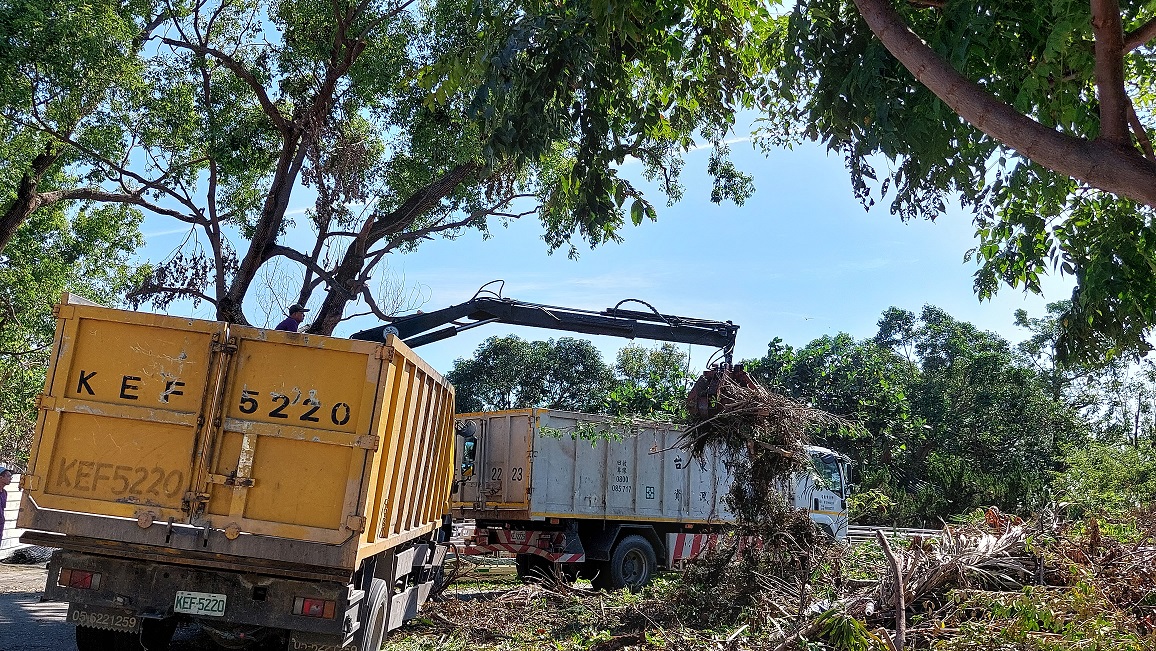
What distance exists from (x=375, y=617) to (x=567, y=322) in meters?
5.99

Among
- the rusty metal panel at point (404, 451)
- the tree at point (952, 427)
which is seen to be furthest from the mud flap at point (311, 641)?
the tree at point (952, 427)

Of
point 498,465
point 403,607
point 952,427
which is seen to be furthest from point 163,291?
point 952,427

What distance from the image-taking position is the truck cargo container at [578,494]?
12.6 metres

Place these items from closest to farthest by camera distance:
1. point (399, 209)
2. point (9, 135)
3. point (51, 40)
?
point (51, 40) < point (9, 135) < point (399, 209)

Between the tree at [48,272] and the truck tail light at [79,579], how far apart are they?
1357 cm

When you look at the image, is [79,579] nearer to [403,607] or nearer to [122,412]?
[122,412]

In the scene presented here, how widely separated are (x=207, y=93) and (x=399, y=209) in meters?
3.89

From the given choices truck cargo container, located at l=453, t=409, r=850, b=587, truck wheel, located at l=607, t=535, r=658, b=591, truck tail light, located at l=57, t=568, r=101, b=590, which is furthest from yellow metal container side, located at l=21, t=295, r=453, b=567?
truck wheel, located at l=607, t=535, r=658, b=591

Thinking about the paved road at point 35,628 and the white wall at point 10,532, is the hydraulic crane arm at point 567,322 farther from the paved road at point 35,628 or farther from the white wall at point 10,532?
A: the white wall at point 10,532

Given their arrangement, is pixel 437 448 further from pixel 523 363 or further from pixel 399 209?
pixel 523 363

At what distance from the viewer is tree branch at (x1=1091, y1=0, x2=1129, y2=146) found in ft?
16.0

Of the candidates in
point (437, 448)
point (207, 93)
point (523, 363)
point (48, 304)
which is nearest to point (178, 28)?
point (207, 93)

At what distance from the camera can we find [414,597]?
873 cm

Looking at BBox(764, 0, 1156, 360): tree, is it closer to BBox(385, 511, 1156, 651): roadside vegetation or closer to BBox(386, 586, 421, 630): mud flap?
BBox(385, 511, 1156, 651): roadside vegetation
